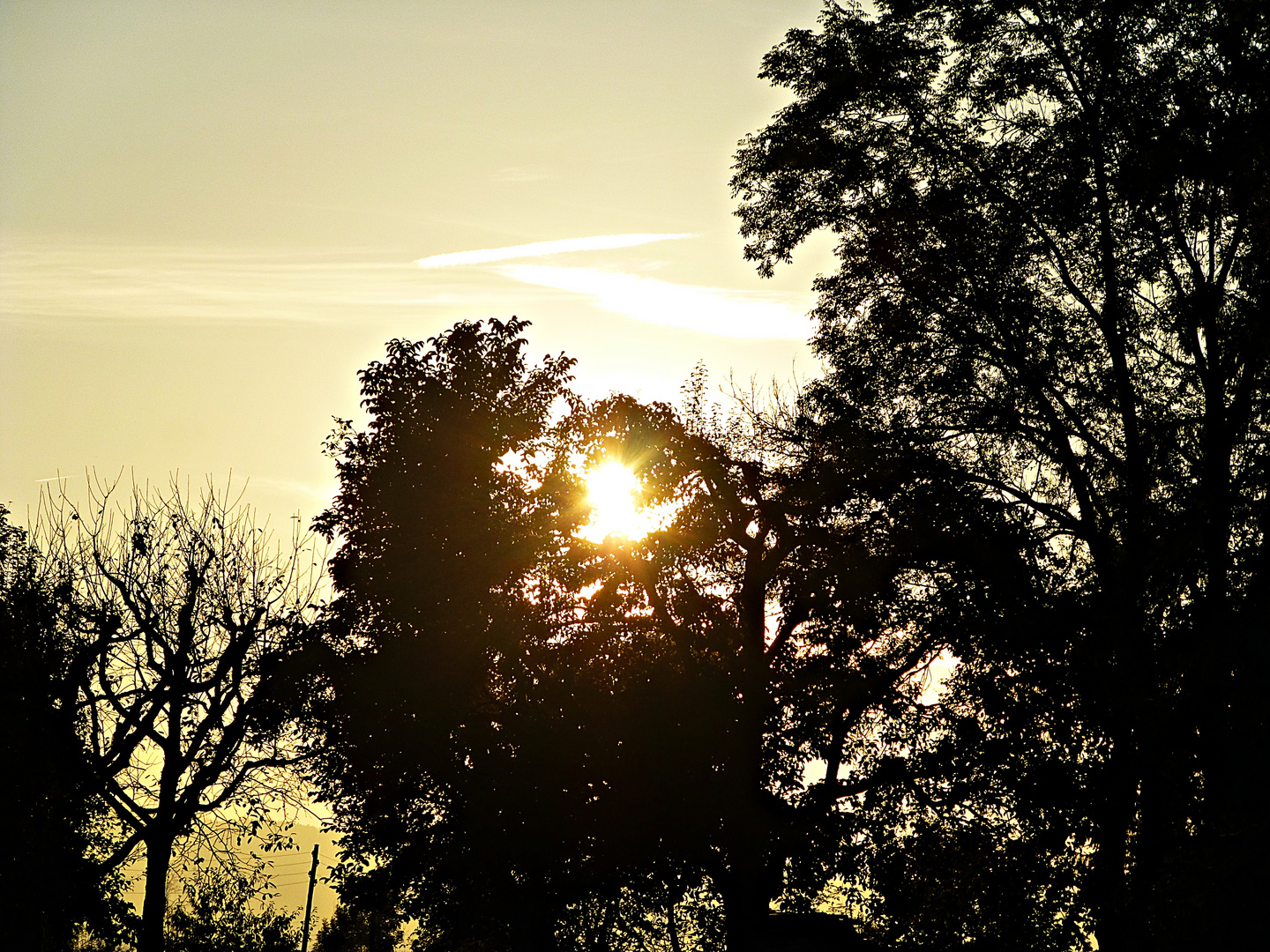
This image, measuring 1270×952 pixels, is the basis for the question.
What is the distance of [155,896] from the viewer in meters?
25.1

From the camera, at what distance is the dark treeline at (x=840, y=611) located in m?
13.9

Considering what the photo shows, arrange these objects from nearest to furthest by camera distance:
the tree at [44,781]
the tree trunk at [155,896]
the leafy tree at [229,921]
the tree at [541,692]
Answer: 1. the tree at [44,781]
2. the tree at [541,692]
3. the tree trunk at [155,896]
4. the leafy tree at [229,921]

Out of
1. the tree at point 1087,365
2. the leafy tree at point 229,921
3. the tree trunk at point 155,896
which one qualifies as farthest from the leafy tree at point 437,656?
the leafy tree at point 229,921

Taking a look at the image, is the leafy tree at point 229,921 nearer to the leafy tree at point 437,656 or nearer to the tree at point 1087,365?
the leafy tree at point 437,656

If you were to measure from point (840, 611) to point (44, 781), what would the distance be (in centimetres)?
1394

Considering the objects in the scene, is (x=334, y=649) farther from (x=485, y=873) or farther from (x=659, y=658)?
(x=659, y=658)

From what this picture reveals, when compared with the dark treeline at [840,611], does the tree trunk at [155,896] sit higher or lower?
lower

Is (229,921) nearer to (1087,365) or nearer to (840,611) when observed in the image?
(840,611)

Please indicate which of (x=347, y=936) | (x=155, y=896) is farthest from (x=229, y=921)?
(x=155, y=896)

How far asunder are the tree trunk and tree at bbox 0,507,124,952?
1117 mm

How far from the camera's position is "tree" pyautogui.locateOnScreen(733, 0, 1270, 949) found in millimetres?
13195

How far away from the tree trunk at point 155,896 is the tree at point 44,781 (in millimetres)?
1117

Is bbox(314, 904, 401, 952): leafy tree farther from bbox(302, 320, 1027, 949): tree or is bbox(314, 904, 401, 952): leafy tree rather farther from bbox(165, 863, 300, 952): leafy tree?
bbox(302, 320, 1027, 949): tree

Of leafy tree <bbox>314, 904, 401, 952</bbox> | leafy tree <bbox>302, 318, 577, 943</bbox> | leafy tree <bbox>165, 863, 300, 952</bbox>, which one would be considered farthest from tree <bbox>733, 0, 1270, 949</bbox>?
leafy tree <bbox>314, 904, 401, 952</bbox>
